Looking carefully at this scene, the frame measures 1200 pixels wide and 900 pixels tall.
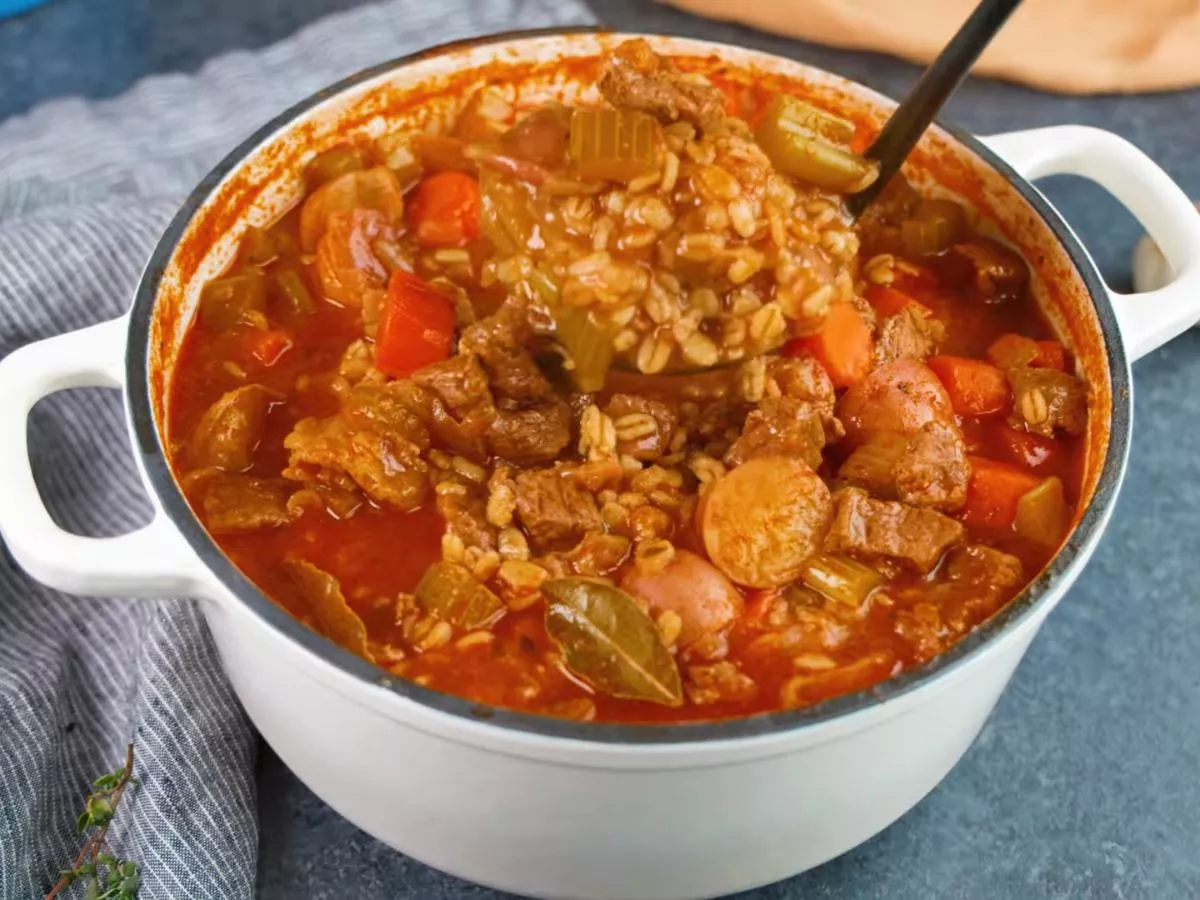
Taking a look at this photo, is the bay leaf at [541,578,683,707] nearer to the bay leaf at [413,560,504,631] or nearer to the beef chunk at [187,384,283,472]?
the bay leaf at [413,560,504,631]

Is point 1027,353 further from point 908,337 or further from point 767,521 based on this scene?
point 767,521

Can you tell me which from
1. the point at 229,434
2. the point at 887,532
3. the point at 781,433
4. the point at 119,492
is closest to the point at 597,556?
the point at 781,433

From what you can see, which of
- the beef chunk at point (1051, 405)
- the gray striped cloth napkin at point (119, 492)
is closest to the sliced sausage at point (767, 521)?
the beef chunk at point (1051, 405)

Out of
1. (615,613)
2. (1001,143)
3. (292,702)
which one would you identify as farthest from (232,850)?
(1001,143)

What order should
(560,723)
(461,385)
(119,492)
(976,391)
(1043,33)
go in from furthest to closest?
(1043,33) → (119,492) → (976,391) → (461,385) → (560,723)

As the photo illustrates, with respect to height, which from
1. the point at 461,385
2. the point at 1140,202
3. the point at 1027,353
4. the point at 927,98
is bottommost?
the point at 1027,353

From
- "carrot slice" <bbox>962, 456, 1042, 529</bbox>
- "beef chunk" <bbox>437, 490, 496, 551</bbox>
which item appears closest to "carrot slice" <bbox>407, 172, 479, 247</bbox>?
"beef chunk" <bbox>437, 490, 496, 551</bbox>
